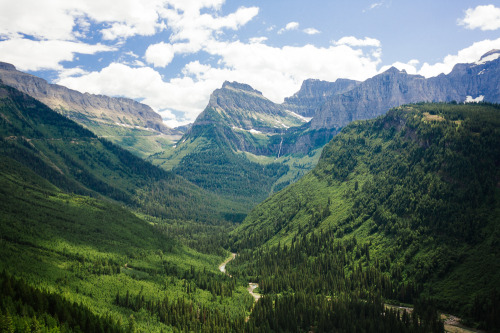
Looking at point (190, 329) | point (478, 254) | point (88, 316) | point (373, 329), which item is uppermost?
point (478, 254)

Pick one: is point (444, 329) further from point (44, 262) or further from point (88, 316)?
point (44, 262)

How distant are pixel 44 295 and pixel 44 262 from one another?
63534mm

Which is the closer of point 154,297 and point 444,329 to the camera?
point 444,329

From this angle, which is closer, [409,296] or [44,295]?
[44,295]

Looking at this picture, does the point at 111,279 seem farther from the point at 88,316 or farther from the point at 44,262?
the point at 88,316

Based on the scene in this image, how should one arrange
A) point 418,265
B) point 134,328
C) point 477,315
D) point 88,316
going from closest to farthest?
point 88,316 → point 134,328 → point 477,315 → point 418,265

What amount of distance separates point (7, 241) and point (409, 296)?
217854mm

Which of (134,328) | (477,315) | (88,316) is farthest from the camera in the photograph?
(477,315)

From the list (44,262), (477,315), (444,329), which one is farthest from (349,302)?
(44,262)

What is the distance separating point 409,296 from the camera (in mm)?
176000

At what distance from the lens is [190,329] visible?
148 m

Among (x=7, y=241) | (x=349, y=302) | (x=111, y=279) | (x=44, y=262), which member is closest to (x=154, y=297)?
(x=111, y=279)

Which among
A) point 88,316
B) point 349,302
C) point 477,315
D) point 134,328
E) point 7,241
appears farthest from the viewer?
point 7,241

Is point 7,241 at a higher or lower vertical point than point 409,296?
higher
